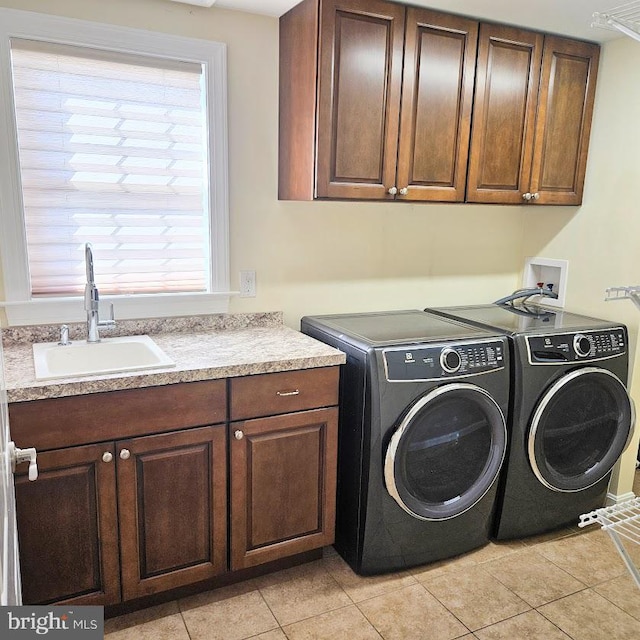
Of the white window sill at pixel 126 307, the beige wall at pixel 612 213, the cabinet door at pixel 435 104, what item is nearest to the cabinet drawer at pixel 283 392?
the white window sill at pixel 126 307

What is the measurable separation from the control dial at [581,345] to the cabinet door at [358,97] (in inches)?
40.4

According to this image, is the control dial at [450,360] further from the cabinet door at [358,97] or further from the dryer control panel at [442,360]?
the cabinet door at [358,97]

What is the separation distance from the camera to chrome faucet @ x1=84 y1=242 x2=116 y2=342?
2.11 m

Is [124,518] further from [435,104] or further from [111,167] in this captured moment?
[435,104]

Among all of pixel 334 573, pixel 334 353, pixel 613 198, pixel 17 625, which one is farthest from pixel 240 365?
pixel 613 198

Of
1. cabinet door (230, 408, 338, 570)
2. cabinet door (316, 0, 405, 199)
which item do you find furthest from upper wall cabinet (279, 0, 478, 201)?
cabinet door (230, 408, 338, 570)

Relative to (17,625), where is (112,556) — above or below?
below

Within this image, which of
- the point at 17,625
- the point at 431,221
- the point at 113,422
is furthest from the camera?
the point at 431,221

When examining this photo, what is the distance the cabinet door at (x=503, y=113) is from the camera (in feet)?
8.04

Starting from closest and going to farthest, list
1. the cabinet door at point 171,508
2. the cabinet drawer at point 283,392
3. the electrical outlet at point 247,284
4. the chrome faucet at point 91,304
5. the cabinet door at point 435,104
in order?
the cabinet door at point 171,508, the cabinet drawer at point 283,392, the chrome faucet at point 91,304, the cabinet door at point 435,104, the electrical outlet at point 247,284

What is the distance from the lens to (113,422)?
181cm

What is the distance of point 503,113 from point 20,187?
198 cm

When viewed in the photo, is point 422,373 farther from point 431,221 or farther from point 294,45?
point 294,45

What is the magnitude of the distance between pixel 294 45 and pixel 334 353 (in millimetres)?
1221
